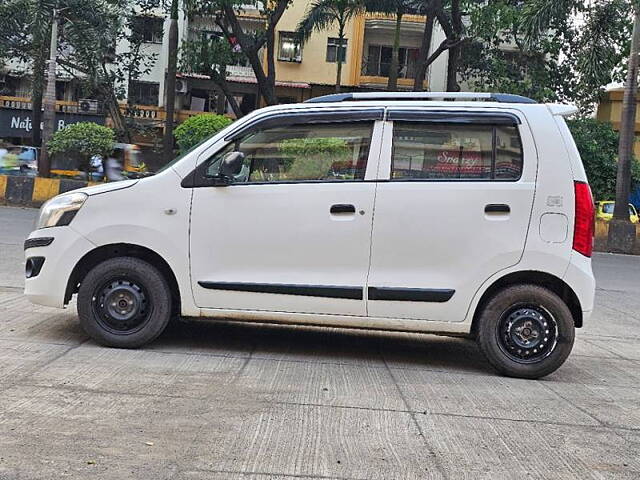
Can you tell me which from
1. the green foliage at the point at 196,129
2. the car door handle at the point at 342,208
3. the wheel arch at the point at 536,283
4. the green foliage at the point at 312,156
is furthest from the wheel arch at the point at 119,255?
the green foliage at the point at 196,129

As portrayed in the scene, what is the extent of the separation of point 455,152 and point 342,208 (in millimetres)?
973

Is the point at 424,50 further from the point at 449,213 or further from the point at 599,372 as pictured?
the point at 449,213

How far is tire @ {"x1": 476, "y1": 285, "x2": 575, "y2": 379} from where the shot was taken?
595cm

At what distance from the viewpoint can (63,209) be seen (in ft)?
20.3

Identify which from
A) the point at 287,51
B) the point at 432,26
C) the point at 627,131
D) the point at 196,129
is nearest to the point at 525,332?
the point at 196,129

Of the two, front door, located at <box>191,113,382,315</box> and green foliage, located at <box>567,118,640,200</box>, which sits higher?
green foliage, located at <box>567,118,640,200</box>

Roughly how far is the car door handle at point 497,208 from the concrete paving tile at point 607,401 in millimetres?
1373

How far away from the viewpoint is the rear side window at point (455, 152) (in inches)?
237

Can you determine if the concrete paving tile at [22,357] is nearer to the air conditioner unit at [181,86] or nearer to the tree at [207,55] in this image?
the tree at [207,55]

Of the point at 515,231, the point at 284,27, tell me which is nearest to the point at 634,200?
the point at 284,27

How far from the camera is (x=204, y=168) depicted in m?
6.15

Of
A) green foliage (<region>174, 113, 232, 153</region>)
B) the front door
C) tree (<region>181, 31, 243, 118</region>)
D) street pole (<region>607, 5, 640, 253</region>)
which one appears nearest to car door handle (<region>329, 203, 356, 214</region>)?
the front door

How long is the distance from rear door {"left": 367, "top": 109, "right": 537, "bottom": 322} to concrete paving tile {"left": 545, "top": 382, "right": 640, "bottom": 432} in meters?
0.99

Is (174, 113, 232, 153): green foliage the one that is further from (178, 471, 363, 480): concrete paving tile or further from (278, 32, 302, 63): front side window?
(278, 32, 302, 63): front side window
